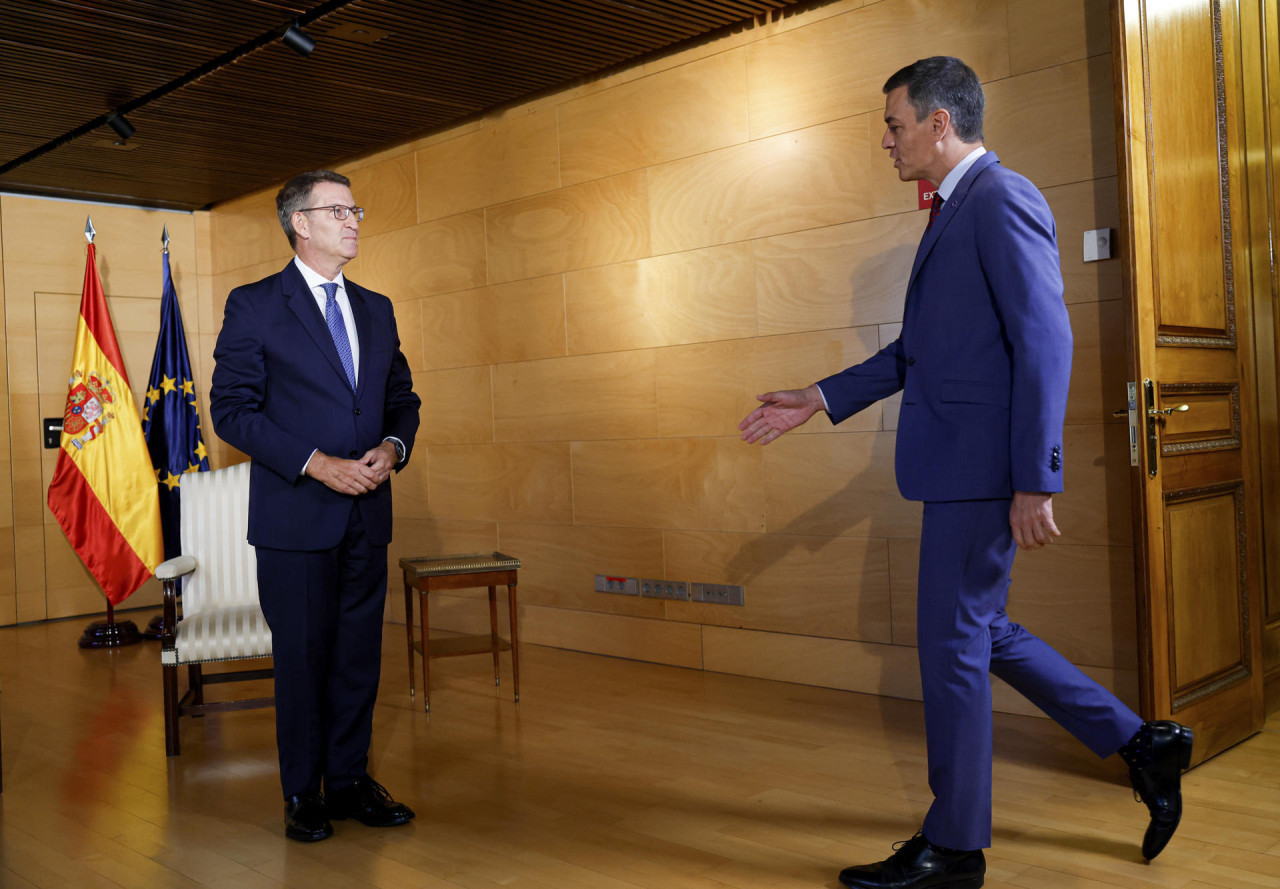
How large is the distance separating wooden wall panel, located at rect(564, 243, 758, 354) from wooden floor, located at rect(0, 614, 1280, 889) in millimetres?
1625

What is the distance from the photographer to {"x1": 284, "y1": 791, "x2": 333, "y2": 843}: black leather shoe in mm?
2963

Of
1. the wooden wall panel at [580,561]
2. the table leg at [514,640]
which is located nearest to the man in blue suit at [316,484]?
the table leg at [514,640]

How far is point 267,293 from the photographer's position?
9.89 ft

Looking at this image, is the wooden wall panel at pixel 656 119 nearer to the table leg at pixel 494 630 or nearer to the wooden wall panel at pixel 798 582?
the wooden wall panel at pixel 798 582

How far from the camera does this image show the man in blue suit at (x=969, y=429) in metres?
2.33

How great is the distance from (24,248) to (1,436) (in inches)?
49.3

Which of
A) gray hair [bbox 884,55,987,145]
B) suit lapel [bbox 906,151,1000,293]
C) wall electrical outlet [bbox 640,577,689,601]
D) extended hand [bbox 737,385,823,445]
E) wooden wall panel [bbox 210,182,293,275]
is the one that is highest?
wooden wall panel [bbox 210,182,293,275]

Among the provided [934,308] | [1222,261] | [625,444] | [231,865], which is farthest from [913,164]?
[625,444]

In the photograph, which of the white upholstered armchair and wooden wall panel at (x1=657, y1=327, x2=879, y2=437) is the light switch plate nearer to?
wooden wall panel at (x1=657, y1=327, x2=879, y2=437)

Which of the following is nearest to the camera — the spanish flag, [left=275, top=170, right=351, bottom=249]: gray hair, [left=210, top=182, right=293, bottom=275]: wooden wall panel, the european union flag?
[left=275, top=170, right=351, bottom=249]: gray hair

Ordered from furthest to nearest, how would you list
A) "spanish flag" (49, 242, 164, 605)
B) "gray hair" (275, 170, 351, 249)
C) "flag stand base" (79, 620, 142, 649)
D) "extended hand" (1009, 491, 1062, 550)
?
1. "spanish flag" (49, 242, 164, 605)
2. "flag stand base" (79, 620, 142, 649)
3. "gray hair" (275, 170, 351, 249)
4. "extended hand" (1009, 491, 1062, 550)

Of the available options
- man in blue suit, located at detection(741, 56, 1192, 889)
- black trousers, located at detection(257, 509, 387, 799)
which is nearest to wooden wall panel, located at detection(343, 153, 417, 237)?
black trousers, located at detection(257, 509, 387, 799)

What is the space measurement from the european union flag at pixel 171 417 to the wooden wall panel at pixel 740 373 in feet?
11.1

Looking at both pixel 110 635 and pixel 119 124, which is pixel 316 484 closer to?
pixel 119 124
